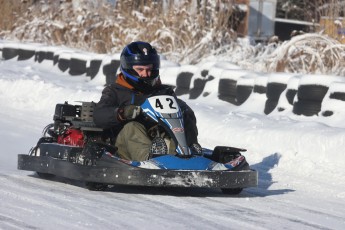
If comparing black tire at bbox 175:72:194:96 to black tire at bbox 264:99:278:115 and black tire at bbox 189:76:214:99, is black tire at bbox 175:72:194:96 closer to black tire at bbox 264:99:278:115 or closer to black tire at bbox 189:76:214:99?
black tire at bbox 189:76:214:99

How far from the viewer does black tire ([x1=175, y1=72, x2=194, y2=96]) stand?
41.2 feet

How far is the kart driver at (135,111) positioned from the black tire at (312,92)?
3108 millimetres

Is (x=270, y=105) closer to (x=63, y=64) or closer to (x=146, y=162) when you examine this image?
(x=146, y=162)

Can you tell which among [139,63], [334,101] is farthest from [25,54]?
[139,63]

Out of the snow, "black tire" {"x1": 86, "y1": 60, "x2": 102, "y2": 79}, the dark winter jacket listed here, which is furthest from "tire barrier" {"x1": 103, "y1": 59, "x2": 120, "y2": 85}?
the dark winter jacket

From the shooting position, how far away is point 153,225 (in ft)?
17.1

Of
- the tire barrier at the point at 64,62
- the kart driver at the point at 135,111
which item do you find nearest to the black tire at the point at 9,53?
the tire barrier at the point at 64,62

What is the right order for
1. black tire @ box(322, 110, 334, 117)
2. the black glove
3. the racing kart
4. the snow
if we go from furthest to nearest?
black tire @ box(322, 110, 334, 117), the black glove, the racing kart, the snow

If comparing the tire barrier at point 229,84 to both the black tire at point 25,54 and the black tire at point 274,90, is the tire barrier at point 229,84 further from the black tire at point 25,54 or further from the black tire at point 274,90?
the black tire at point 25,54

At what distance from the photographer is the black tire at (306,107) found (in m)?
9.98

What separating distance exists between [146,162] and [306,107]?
412cm

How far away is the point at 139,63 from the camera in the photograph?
283 inches

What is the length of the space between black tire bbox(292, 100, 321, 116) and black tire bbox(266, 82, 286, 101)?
442 millimetres

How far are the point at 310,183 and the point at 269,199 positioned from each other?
95 centimetres
